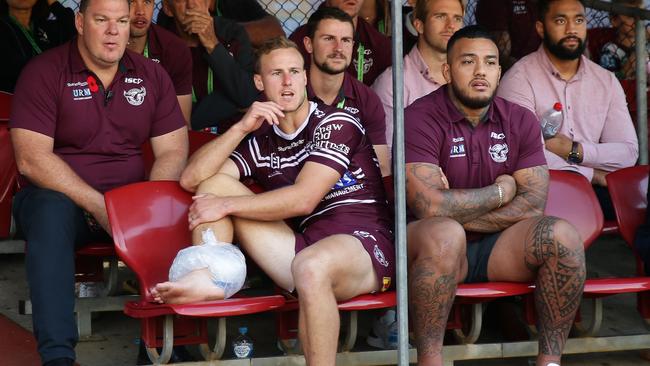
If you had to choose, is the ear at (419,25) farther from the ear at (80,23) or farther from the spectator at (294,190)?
the ear at (80,23)

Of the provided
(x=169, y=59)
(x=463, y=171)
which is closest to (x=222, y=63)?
(x=169, y=59)

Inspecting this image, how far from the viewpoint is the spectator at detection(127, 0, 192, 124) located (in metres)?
5.82

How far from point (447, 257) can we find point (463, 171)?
57cm

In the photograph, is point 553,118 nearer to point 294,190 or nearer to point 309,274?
point 294,190

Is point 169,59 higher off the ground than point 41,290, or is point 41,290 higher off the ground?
point 169,59

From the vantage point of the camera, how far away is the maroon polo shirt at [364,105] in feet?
18.0

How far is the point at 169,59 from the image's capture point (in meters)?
5.87

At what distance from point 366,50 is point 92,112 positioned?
81.7 inches

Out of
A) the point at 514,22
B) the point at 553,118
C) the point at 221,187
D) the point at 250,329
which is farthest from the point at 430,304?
the point at 514,22

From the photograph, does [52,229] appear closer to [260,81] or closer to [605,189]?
[260,81]

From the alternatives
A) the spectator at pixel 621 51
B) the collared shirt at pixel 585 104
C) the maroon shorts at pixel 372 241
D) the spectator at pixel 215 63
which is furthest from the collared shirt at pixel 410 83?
the spectator at pixel 621 51

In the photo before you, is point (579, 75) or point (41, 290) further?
point (579, 75)

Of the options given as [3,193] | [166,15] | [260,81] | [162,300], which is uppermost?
[166,15]

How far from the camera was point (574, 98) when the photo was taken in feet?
19.2
